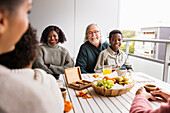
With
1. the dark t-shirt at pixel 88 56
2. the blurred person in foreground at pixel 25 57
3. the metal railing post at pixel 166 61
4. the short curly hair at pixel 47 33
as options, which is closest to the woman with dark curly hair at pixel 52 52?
the short curly hair at pixel 47 33

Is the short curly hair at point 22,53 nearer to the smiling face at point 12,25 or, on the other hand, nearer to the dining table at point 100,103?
the smiling face at point 12,25

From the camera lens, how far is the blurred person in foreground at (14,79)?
305 millimetres

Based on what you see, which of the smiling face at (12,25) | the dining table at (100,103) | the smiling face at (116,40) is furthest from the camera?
the smiling face at (116,40)

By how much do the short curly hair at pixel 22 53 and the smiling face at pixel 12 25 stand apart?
106 mm

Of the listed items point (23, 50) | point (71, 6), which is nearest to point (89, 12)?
point (71, 6)

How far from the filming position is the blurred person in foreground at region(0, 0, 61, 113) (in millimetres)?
305

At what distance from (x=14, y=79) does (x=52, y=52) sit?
2.07 m

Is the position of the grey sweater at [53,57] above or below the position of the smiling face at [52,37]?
below

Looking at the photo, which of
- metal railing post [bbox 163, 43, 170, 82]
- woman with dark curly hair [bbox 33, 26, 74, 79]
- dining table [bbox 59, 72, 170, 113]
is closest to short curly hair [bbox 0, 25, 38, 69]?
dining table [bbox 59, 72, 170, 113]

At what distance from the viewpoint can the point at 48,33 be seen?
2270 millimetres

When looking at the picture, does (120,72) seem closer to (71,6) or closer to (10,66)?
(10,66)

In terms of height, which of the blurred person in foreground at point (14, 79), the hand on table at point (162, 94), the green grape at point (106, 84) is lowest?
the hand on table at point (162, 94)

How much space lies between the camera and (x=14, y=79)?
33 centimetres

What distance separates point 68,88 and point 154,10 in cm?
601
